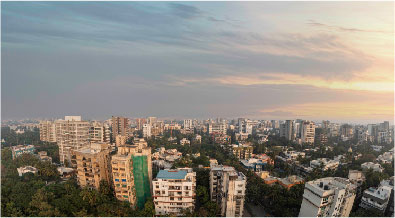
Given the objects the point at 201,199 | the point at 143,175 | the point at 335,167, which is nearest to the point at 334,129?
the point at 335,167

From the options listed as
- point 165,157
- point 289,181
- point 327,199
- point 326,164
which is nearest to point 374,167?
point 326,164

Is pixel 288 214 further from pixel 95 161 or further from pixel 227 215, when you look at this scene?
pixel 95 161

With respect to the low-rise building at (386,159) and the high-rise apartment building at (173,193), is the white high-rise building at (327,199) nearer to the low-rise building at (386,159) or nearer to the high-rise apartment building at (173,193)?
the high-rise apartment building at (173,193)

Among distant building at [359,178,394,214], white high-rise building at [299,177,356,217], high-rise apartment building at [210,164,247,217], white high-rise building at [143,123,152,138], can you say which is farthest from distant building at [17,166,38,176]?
distant building at [359,178,394,214]

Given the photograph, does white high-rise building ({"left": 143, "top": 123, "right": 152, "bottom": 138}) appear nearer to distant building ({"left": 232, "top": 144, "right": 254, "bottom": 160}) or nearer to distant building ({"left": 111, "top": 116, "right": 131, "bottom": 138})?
distant building ({"left": 111, "top": 116, "right": 131, "bottom": 138})

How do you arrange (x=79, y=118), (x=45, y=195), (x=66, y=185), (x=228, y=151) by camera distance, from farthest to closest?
1. (x=228, y=151)
2. (x=79, y=118)
3. (x=66, y=185)
4. (x=45, y=195)

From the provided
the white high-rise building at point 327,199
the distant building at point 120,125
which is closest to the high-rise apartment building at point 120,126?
the distant building at point 120,125

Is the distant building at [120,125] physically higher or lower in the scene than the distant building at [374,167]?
higher
